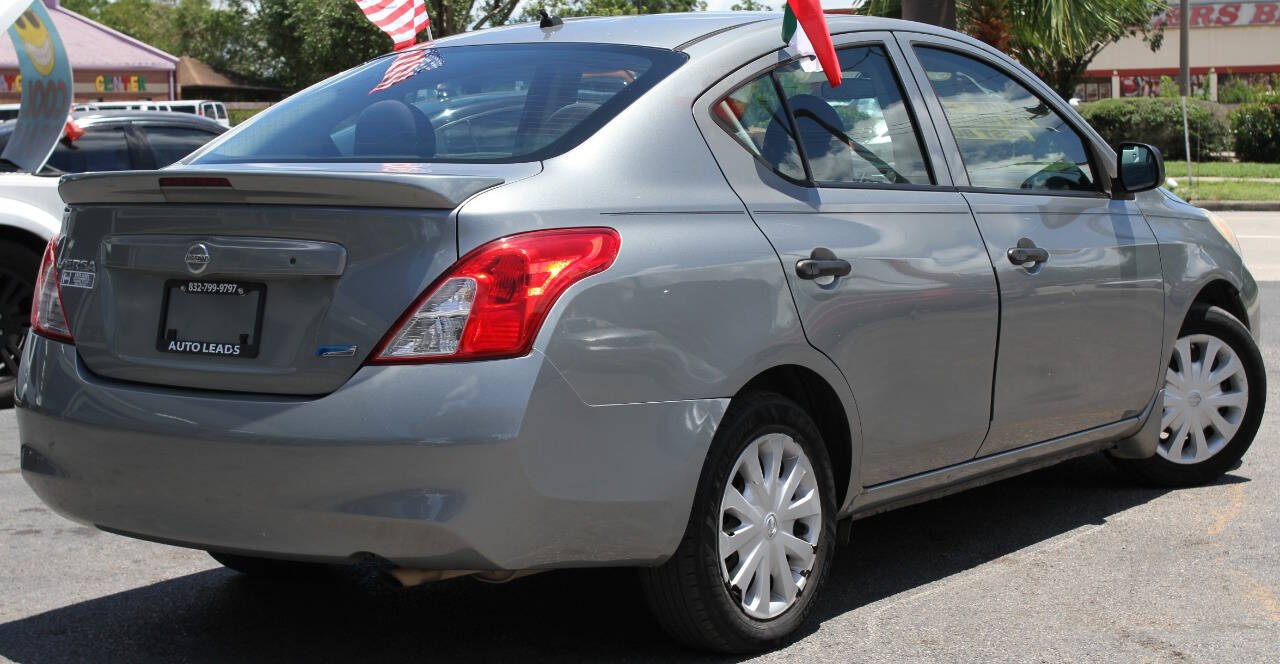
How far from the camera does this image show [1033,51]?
68.3 feet

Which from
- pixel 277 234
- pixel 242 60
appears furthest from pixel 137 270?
pixel 242 60

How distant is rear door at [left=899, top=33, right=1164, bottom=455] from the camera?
468 cm

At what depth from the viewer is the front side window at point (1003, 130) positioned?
15.7 ft

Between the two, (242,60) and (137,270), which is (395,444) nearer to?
(137,270)

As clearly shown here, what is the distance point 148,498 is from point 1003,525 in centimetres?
298

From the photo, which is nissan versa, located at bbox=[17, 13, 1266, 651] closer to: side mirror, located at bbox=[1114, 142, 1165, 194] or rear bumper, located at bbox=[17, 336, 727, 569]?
rear bumper, located at bbox=[17, 336, 727, 569]

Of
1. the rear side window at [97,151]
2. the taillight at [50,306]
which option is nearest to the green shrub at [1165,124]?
the rear side window at [97,151]

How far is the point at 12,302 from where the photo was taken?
8.07 meters

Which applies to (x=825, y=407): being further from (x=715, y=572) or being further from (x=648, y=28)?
(x=648, y=28)

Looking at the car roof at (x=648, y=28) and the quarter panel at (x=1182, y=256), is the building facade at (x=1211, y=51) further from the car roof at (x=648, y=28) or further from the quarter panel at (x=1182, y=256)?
the car roof at (x=648, y=28)

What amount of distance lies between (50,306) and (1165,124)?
35.2m

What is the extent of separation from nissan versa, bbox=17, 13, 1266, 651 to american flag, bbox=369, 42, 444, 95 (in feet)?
0.10

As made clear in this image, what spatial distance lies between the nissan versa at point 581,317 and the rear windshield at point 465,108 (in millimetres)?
13

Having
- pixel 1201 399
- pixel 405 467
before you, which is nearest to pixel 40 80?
pixel 405 467
